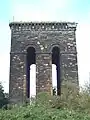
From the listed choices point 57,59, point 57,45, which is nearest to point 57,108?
point 57,45

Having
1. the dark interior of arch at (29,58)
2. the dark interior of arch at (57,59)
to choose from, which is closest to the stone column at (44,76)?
the dark interior of arch at (57,59)

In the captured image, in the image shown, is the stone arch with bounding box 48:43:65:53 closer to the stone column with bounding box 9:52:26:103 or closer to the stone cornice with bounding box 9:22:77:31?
the stone cornice with bounding box 9:22:77:31

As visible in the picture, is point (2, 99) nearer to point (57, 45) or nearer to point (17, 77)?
point (17, 77)

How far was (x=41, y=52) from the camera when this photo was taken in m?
25.3

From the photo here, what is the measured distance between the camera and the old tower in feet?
80.8

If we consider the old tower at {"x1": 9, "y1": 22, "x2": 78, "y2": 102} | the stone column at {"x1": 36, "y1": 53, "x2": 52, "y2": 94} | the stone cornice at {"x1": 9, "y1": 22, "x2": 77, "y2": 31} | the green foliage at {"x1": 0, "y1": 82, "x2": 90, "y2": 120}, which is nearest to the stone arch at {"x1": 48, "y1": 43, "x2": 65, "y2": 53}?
the old tower at {"x1": 9, "y1": 22, "x2": 78, "y2": 102}

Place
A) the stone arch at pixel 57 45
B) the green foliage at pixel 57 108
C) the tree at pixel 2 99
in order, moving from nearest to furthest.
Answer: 1. the green foliage at pixel 57 108
2. the stone arch at pixel 57 45
3. the tree at pixel 2 99

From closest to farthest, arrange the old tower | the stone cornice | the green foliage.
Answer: the green foliage, the old tower, the stone cornice

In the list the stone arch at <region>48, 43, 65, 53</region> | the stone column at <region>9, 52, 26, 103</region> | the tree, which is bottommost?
the tree

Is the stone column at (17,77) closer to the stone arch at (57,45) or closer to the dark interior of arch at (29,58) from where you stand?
the dark interior of arch at (29,58)

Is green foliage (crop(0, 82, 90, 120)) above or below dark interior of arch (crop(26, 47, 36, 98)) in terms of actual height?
below

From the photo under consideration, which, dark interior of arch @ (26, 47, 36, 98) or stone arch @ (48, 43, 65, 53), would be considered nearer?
stone arch @ (48, 43, 65, 53)

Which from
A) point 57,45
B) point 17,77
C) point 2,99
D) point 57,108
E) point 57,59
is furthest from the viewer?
point 2,99

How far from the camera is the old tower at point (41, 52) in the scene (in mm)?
24625
